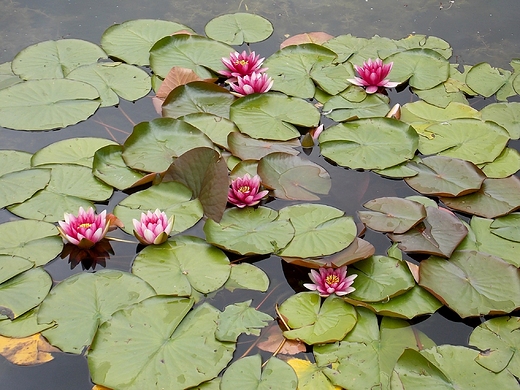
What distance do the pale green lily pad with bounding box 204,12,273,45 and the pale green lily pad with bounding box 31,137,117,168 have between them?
1305 mm

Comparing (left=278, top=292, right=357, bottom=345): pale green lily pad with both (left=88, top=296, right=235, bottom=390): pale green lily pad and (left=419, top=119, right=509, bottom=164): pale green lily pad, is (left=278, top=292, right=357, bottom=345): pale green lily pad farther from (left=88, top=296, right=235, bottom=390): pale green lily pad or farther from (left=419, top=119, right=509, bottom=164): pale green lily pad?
(left=419, top=119, right=509, bottom=164): pale green lily pad

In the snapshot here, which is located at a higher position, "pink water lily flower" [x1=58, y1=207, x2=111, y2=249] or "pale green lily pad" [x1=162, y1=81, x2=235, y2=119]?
"pale green lily pad" [x1=162, y1=81, x2=235, y2=119]

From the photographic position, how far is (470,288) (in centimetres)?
248

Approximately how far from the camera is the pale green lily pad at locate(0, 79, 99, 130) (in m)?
3.23

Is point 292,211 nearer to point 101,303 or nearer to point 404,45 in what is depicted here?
point 101,303

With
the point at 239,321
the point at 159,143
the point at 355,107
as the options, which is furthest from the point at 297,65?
the point at 239,321

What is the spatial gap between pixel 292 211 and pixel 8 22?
272 centimetres

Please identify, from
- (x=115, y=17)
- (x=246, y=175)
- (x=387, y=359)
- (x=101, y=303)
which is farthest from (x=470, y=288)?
(x=115, y=17)

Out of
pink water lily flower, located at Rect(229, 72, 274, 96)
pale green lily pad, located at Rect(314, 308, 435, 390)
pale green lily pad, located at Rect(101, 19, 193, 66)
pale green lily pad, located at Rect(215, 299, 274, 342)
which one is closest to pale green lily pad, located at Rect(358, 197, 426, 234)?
pale green lily pad, located at Rect(314, 308, 435, 390)

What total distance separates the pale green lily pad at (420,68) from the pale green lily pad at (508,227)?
3.77 ft

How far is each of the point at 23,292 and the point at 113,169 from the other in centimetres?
82

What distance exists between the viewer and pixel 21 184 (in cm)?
Result: 285

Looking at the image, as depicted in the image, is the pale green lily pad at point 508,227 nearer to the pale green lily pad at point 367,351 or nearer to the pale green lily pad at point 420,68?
the pale green lily pad at point 367,351

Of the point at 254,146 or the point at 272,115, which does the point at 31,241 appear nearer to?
the point at 254,146
